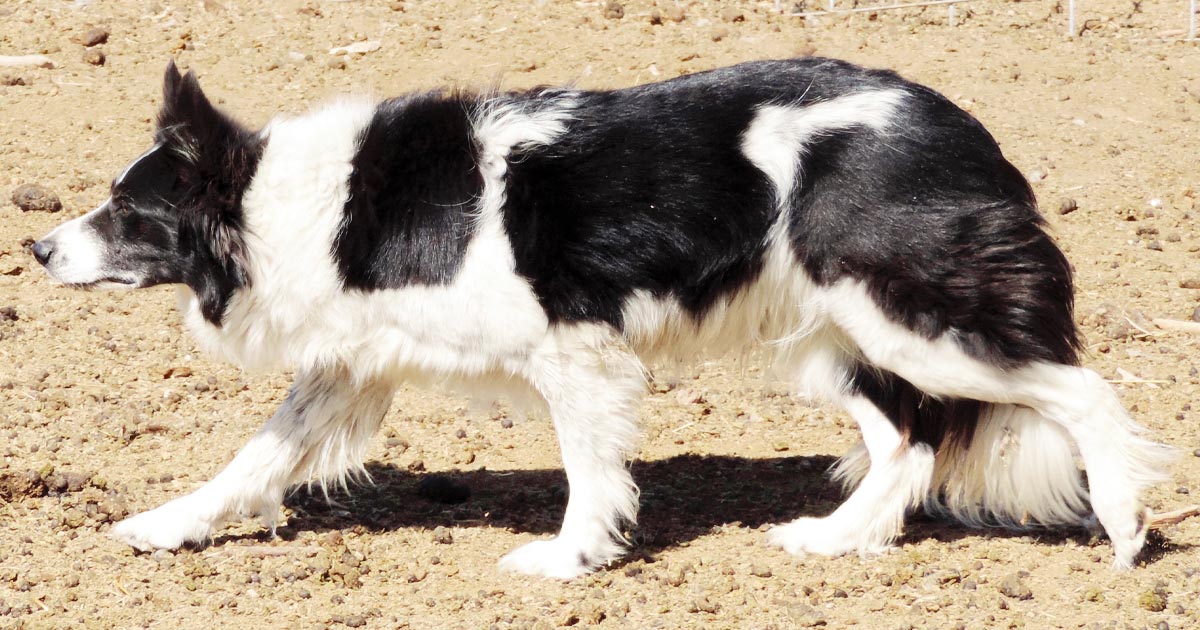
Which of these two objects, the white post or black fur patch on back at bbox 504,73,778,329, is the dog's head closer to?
black fur patch on back at bbox 504,73,778,329

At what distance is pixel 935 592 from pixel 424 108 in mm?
2472

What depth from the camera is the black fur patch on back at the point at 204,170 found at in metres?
4.95

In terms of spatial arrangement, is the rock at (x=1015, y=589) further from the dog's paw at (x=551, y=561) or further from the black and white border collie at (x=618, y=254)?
the dog's paw at (x=551, y=561)

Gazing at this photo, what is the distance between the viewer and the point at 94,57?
9.89 meters

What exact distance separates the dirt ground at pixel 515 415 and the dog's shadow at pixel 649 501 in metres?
0.02

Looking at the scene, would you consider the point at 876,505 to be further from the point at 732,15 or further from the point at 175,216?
the point at 732,15

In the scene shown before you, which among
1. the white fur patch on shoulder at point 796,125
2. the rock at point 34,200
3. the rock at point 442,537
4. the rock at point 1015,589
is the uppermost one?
the white fur patch on shoulder at point 796,125

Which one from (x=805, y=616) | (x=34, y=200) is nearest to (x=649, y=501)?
(x=805, y=616)

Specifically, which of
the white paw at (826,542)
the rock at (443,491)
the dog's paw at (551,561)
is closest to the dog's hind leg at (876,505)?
the white paw at (826,542)

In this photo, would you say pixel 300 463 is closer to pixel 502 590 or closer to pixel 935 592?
pixel 502 590

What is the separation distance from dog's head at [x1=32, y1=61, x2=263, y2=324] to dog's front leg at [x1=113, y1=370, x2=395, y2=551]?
59 centimetres

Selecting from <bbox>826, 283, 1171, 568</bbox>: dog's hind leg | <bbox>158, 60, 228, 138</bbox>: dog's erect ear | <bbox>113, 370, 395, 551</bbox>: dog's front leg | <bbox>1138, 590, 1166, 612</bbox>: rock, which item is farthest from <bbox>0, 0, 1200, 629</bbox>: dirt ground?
<bbox>158, 60, 228, 138</bbox>: dog's erect ear

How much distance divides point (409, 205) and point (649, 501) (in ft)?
5.55

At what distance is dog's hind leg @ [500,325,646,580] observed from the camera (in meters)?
4.97
